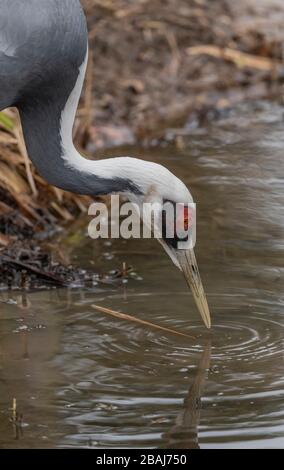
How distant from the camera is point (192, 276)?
19.7 ft

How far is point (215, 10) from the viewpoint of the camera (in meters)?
11.1

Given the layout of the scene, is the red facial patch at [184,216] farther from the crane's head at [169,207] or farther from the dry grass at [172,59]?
the dry grass at [172,59]

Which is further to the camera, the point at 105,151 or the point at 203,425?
the point at 105,151

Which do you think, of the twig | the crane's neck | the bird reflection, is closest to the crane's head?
the crane's neck

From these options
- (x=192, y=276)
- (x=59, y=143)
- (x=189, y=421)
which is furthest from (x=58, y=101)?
(x=189, y=421)

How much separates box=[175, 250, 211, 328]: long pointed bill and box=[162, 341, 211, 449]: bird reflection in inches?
22.9

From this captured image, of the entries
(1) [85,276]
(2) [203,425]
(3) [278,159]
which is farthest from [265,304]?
(3) [278,159]

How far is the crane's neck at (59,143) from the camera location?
596cm

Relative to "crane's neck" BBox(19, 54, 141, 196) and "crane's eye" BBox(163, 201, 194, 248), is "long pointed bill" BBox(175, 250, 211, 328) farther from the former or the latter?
"crane's neck" BBox(19, 54, 141, 196)

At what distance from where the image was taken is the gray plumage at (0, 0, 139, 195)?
5738mm

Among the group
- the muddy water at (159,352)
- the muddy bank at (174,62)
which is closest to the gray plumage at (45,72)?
the muddy water at (159,352)
